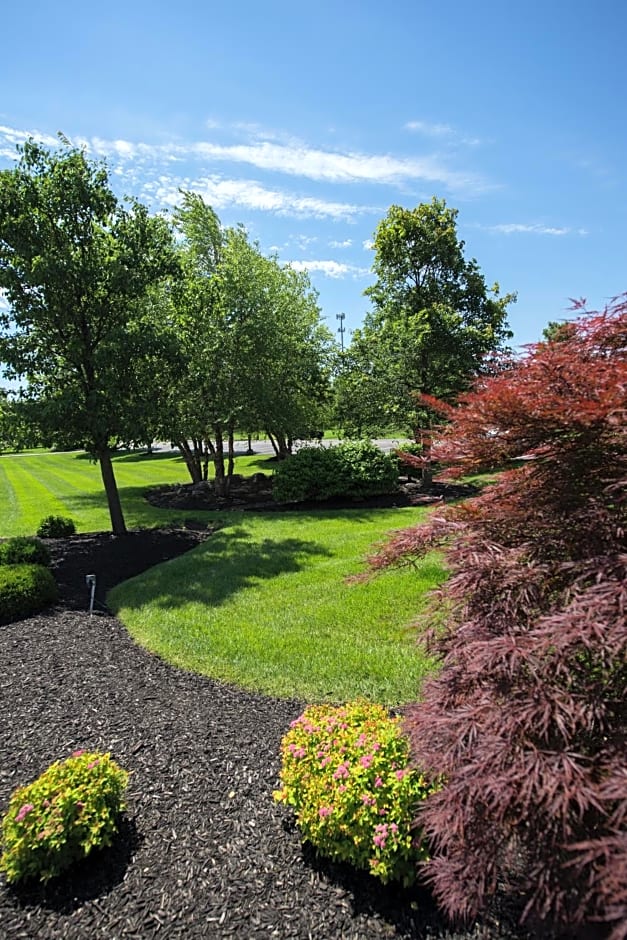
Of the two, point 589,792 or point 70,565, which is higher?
point 589,792

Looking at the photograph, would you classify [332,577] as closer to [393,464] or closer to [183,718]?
[183,718]

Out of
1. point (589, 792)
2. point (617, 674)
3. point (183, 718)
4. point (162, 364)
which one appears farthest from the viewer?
point (162, 364)

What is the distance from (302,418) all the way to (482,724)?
1445 centimetres

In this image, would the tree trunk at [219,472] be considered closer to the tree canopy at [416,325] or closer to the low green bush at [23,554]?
the tree canopy at [416,325]

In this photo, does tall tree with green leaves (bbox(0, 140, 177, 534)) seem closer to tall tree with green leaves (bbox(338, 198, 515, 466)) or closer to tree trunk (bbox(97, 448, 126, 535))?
tree trunk (bbox(97, 448, 126, 535))

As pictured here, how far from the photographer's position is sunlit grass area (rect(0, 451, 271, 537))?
42.3 ft

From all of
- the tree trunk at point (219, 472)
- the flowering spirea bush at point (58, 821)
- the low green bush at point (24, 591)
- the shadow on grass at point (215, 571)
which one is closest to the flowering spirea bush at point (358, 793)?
the flowering spirea bush at point (58, 821)

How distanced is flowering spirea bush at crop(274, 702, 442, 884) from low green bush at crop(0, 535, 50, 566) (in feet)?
19.7

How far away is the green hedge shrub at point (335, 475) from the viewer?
A: 13352mm

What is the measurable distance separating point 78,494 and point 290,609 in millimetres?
14700

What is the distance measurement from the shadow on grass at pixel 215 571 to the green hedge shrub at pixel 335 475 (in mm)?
3682

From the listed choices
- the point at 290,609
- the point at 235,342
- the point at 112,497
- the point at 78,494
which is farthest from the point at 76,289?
the point at 78,494

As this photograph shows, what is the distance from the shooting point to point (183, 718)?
3887 mm

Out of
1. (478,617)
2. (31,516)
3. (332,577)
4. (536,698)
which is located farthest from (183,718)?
(31,516)
